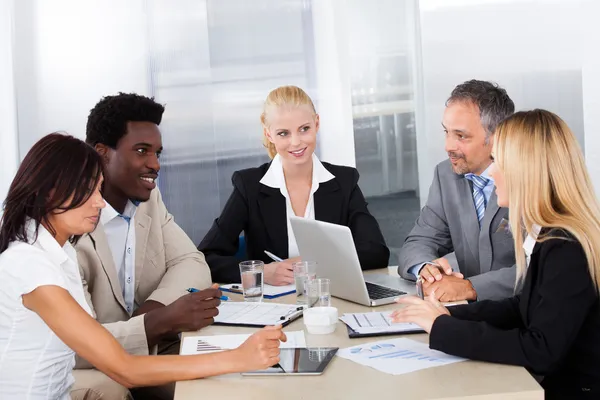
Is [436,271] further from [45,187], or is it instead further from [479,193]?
[45,187]

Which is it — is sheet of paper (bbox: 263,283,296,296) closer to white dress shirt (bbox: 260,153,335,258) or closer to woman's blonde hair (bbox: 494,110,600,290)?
white dress shirt (bbox: 260,153,335,258)

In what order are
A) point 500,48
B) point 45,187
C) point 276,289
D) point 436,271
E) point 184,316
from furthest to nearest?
1. point 500,48
2. point 276,289
3. point 436,271
4. point 184,316
5. point 45,187

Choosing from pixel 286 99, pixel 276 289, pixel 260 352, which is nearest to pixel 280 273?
pixel 276 289

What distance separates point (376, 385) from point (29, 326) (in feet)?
2.86

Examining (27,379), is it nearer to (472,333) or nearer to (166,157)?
(472,333)

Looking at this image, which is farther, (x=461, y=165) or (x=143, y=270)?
(x=461, y=165)

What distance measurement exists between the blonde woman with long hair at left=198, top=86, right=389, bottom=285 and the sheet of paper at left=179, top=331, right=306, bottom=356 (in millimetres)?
1152

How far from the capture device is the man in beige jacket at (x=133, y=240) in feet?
8.43

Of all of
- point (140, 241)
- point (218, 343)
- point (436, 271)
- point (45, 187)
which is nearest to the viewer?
point (45, 187)

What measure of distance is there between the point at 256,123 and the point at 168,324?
257 cm

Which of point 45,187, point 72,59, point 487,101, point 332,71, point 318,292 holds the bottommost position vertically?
point 318,292

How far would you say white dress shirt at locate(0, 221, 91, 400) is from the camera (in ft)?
5.95

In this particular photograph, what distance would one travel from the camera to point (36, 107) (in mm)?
4398

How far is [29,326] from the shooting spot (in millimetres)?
1872
